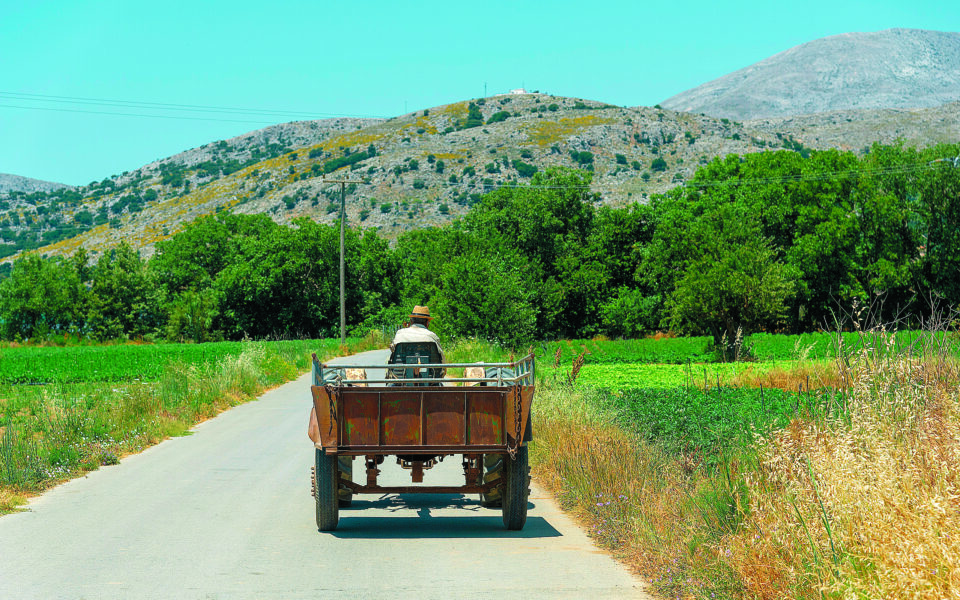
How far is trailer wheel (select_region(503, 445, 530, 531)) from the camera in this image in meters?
8.70

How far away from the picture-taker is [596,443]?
10812 millimetres

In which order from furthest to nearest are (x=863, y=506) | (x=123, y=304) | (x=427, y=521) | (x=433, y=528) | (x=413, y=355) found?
1. (x=123, y=304)
2. (x=413, y=355)
3. (x=427, y=521)
4. (x=433, y=528)
5. (x=863, y=506)

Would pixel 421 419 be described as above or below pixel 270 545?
above

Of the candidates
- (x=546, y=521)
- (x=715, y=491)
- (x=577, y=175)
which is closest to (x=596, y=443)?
(x=546, y=521)

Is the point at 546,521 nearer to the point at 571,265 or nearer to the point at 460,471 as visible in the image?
the point at 460,471

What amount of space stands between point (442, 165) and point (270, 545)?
146416 millimetres

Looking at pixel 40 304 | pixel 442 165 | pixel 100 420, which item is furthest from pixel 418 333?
pixel 442 165

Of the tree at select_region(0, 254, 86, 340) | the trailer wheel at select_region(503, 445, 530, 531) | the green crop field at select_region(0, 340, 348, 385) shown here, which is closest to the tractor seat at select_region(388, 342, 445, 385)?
the trailer wheel at select_region(503, 445, 530, 531)

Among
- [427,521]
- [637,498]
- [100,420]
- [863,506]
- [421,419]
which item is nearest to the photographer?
[863,506]

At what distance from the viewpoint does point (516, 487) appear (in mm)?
8758

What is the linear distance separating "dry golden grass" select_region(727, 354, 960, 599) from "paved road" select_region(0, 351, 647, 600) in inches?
46.7

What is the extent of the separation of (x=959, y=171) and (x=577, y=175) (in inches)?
1141

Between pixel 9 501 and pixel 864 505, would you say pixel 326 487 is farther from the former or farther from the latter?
pixel 864 505

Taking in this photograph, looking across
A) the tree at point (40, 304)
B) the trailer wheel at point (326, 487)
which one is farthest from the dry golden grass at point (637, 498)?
the tree at point (40, 304)
